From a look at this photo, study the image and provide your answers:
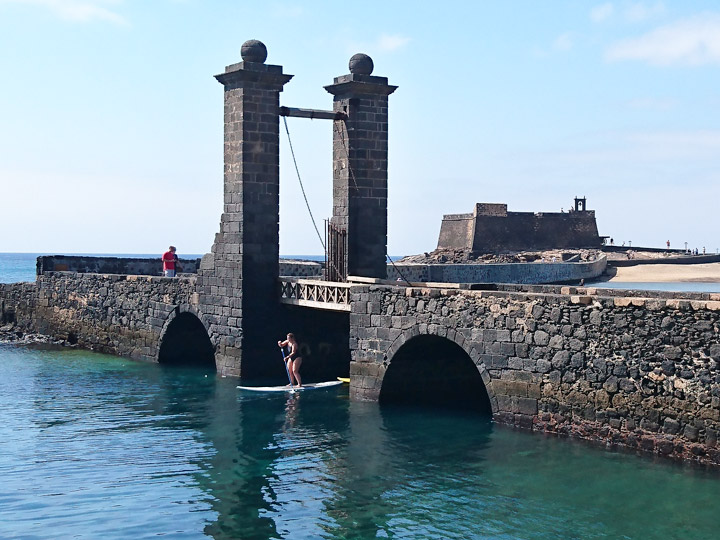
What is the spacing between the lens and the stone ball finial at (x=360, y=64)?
79.4 feet

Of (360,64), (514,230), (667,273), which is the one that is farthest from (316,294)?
Answer: (667,273)

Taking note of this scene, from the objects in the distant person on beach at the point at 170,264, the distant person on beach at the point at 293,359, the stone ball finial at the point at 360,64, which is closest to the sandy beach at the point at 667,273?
the distant person on beach at the point at 170,264

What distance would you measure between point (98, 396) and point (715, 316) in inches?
553

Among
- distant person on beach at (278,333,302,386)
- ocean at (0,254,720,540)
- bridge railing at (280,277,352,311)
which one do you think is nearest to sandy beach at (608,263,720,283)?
bridge railing at (280,277,352,311)

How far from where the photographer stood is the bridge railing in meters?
21.5

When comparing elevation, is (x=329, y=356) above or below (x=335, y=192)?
below

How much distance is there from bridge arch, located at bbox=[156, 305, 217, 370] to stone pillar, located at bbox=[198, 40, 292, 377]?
320 centimetres

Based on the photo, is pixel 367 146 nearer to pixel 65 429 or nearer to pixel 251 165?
pixel 251 165

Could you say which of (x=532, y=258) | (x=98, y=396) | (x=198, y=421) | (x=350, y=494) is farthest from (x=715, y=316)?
(x=532, y=258)

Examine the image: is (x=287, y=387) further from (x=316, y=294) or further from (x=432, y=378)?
(x=432, y=378)

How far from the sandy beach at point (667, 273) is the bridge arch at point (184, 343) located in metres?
42.3

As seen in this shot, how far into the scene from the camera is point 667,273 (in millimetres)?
67000

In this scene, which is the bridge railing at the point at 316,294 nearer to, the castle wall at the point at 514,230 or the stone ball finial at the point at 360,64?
the stone ball finial at the point at 360,64

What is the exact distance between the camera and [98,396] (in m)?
22.0
